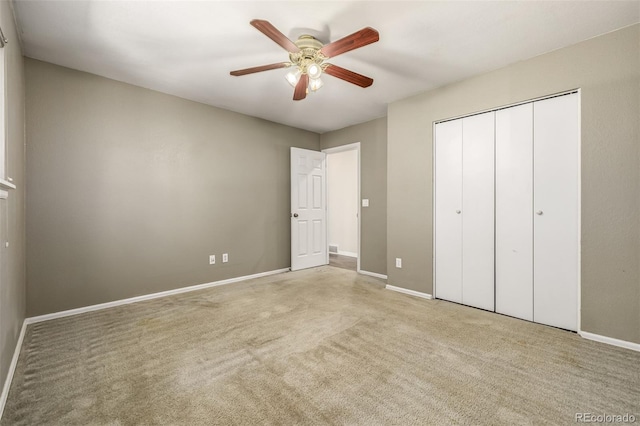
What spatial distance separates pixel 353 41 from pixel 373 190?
2918 mm

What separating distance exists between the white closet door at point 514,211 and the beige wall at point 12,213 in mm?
3884

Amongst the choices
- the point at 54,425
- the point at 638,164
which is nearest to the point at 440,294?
the point at 638,164

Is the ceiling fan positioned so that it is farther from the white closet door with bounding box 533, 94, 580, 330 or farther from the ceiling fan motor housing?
the white closet door with bounding box 533, 94, 580, 330

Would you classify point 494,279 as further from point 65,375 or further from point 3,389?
point 3,389

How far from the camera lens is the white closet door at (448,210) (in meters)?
3.27

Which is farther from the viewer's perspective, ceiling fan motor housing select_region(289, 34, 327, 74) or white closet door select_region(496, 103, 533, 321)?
white closet door select_region(496, 103, 533, 321)

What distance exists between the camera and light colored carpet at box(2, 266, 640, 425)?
155 cm

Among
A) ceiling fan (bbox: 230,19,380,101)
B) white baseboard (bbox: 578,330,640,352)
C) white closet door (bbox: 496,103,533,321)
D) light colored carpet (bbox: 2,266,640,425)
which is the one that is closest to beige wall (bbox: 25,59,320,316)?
light colored carpet (bbox: 2,266,640,425)

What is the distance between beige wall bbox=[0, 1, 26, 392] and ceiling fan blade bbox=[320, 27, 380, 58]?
2023 mm

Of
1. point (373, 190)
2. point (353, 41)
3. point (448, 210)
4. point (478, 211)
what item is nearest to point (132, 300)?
point (353, 41)

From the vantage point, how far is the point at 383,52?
2596mm

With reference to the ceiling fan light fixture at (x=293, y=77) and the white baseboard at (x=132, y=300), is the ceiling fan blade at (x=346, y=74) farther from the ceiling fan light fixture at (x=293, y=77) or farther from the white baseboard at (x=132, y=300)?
the white baseboard at (x=132, y=300)

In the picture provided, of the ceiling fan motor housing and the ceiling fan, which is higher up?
the ceiling fan motor housing

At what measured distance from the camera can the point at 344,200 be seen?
22.2ft
